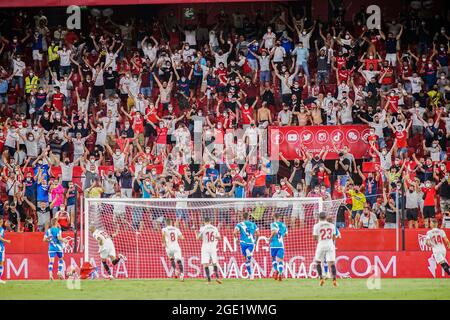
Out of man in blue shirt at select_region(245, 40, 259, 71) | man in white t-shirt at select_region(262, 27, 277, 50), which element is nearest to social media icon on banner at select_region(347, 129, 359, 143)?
man in blue shirt at select_region(245, 40, 259, 71)

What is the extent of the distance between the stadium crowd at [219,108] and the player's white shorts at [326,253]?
407 centimetres

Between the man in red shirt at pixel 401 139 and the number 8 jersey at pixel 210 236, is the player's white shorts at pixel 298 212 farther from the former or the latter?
the man in red shirt at pixel 401 139

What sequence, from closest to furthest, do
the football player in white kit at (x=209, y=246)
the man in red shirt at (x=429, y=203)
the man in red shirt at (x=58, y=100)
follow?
the football player in white kit at (x=209, y=246) < the man in red shirt at (x=429, y=203) < the man in red shirt at (x=58, y=100)

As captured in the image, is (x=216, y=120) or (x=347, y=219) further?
(x=216, y=120)

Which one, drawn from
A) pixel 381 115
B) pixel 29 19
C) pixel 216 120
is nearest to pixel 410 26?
pixel 381 115

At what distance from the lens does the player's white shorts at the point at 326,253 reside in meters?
A: 24.5

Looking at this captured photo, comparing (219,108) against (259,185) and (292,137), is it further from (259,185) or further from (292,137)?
(259,185)

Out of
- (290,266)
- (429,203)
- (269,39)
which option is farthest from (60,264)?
(269,39)

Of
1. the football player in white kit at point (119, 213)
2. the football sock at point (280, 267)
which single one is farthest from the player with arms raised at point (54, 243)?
the football sock at point (280, 267)

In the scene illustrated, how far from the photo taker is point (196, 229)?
28.0 metres

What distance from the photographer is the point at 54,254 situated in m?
26.9

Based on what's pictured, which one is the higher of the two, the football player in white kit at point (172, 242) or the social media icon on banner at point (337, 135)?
the social media icon on banner at point (337, 135)

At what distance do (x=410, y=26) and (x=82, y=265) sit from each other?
12.9m
